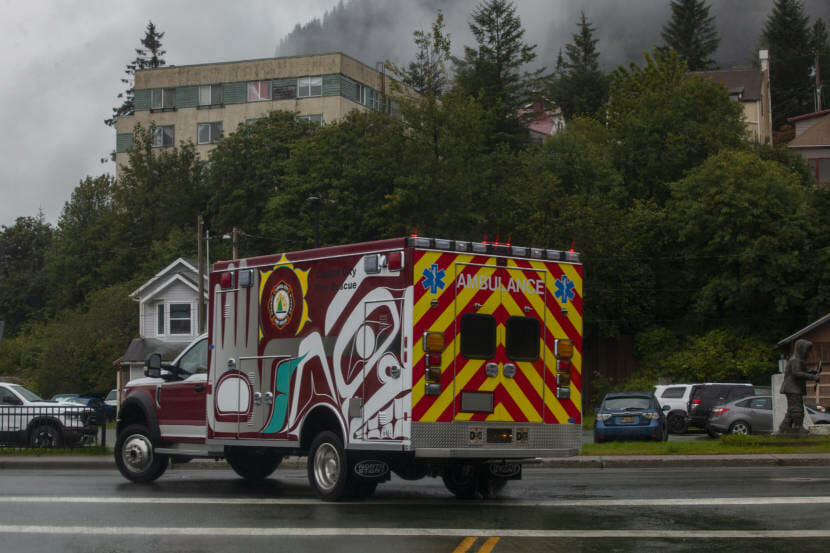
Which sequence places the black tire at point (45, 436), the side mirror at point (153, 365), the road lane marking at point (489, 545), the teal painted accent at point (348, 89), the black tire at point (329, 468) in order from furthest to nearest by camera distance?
the teal painted accent at point (348, 89) → the black tire at point (45, 436) → the side mirror at point (153, 365) → the black tire at point (329, 468) → the road lane marking at point (489, 545)

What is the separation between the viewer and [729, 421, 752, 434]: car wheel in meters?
31.1

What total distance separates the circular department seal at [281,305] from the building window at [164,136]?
220ft

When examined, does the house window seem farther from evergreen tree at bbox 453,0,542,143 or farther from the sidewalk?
the sidewalk

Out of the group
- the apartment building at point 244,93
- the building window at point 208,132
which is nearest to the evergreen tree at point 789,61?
the apartment building at point 244,93

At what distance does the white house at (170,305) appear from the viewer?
58.2 m

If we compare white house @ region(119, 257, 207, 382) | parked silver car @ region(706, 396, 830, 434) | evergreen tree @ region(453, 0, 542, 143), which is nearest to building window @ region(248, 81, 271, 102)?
evergreen tree @ region(453, 0, 542, 143)

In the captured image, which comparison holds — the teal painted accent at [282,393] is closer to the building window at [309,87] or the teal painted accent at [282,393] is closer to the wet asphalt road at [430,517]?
the wet asphalt road at [430,517]

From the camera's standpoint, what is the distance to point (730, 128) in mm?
58312

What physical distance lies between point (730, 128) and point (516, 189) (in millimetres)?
12879

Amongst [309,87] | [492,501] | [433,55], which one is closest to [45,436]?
[492,501]

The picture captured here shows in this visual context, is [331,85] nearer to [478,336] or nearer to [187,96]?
[187,96]

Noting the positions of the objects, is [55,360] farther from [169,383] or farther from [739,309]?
[169,383]

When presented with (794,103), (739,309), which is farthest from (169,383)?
(794,103)

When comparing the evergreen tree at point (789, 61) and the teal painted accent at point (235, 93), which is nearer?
the teal painted accent at point (235, 93)
